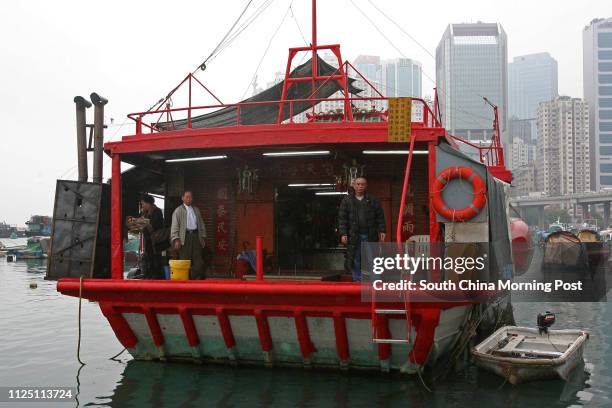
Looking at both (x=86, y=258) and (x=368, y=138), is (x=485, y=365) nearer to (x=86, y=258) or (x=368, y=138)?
(x=368, y=138)

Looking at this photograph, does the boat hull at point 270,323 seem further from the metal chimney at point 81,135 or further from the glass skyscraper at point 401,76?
the glass skyscraper at point 401,76

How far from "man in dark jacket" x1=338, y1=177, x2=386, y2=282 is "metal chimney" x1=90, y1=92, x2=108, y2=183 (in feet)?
14.4

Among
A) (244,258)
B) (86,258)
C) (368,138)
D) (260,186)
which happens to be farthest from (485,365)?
(86,258)

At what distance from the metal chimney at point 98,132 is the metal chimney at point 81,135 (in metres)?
0.15

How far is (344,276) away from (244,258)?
1.76 metres

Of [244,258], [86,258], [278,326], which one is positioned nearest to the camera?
[278,326]

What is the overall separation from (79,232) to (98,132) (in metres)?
2.11

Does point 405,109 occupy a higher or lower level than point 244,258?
higher

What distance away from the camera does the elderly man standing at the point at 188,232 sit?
8.45 meters

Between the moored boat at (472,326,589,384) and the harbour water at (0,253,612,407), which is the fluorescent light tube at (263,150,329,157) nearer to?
the harbour water at (0,253,612,407)

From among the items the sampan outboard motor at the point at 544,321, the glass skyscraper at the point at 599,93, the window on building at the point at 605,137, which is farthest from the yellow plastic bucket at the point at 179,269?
the window on building at the point at 605,137

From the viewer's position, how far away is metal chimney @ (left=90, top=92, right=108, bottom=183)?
9.72m

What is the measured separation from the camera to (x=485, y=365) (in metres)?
7.91

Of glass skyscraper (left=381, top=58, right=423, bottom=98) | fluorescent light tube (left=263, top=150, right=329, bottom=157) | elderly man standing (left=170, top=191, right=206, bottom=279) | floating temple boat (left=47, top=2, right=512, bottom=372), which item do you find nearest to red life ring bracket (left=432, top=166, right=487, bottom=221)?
floating temple boat (left=47, top=2, right=512, bottom=372)
